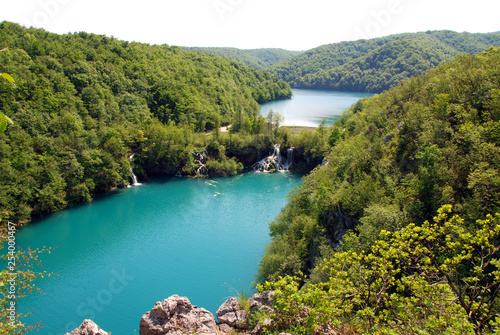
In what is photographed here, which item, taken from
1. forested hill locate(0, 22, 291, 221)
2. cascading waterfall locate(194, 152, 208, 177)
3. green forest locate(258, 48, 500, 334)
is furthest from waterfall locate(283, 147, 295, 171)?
green forest locate(258, 48, 500, 334)

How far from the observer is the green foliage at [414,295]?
6422 millimetres

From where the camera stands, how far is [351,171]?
23281mm

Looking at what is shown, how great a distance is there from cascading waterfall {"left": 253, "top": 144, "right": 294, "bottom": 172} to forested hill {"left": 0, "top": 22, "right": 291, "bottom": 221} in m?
4.93

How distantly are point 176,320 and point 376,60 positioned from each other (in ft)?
481

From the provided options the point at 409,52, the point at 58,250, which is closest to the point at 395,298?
the point at 58,250

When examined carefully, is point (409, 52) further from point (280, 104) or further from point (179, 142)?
point (179, 142)

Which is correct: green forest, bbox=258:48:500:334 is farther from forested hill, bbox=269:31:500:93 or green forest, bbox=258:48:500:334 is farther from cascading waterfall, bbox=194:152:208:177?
forested hill, bbox=269:31:500:93

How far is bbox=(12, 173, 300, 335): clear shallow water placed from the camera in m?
21.4

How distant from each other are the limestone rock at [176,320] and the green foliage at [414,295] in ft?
8.03

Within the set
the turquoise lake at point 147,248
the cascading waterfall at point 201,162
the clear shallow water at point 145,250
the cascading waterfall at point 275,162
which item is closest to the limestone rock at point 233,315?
the clear shallow water at point 145,250

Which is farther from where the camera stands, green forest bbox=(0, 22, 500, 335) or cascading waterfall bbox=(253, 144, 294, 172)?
cascading waterfall bbox=(253, 144, 294, 172)

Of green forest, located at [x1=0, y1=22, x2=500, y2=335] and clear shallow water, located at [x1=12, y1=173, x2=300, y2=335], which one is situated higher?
green forest, located at [x1=0, y1=22, x2=500, y2=335]

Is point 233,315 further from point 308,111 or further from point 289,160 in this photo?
point 308,111

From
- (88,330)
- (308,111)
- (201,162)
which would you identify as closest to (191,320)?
(88,330)
